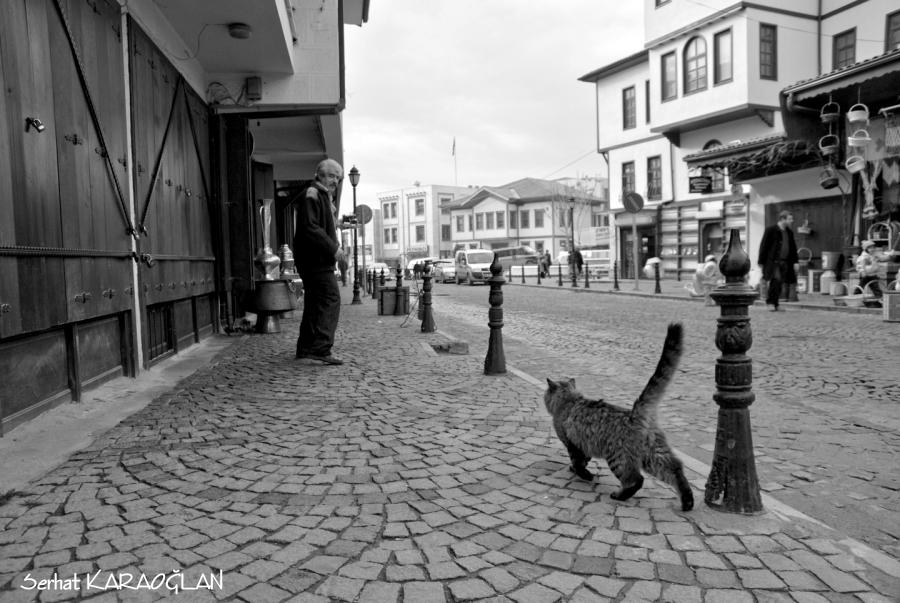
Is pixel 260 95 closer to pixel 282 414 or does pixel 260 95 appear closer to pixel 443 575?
pixel 282 414

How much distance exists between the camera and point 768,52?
2195cm

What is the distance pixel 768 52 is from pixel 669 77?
13.5 feet

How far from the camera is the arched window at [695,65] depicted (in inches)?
933

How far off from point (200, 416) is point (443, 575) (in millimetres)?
2836

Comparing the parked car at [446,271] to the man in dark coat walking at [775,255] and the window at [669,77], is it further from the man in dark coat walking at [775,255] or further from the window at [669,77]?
the man in dark coat walking at [775,255]

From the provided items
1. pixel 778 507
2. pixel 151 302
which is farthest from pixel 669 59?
pixel 778 507

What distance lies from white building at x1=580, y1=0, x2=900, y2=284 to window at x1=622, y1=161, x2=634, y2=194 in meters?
0.06

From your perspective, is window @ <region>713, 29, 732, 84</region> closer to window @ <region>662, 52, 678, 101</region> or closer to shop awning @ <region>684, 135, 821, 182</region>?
window @ <region>662, 52, 678, 101</region>

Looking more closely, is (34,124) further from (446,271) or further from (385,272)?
(385,272)

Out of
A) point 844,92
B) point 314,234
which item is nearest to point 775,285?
point 844,92

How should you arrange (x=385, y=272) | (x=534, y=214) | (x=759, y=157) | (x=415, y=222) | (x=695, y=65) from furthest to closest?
1. (x=415, y=222)
2. (x=534, y=214)
3. (x=385, y=272)
4. (x=695, y=65)
5. (x=759, y=157)

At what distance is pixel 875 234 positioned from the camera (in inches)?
531

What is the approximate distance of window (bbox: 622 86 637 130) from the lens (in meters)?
31.2

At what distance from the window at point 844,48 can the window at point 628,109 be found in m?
10.3
